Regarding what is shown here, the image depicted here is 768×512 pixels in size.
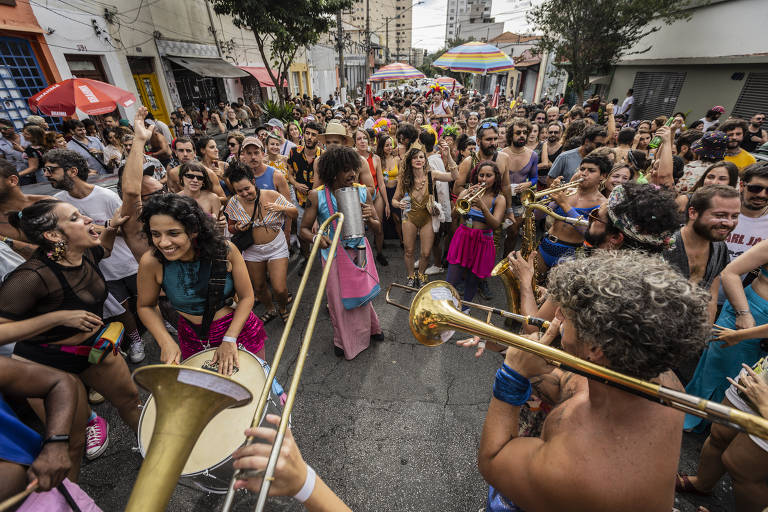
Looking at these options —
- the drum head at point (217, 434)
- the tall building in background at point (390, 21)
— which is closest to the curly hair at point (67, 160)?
the drum head at point (217, 434)

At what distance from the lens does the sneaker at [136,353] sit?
3748mm

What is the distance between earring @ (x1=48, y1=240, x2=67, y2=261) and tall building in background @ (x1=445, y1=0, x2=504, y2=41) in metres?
82.5

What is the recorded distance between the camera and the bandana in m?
1.98

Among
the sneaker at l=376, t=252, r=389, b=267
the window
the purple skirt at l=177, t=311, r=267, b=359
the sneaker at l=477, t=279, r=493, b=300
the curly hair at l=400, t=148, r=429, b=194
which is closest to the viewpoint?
the purple skirt at l=177, t=311, r=267, b=359

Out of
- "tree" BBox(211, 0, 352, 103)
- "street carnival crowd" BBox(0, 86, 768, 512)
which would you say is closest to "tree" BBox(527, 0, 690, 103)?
"tree" BBox(211, 0, 352, 103)

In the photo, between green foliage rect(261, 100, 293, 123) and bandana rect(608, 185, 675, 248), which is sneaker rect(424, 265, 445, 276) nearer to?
bandana rect(608, 185, 675, 248)

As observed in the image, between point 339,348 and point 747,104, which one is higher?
point 747,104

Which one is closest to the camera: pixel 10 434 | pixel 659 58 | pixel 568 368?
pixel 568 368

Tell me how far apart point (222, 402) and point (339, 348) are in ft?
8.36

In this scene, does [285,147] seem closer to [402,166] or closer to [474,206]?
[402,166]

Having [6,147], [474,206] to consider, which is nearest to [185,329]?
[474,206]

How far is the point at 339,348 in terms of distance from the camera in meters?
3.77

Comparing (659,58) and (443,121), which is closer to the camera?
(443,121)

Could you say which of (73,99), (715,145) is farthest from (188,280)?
(73,99)
